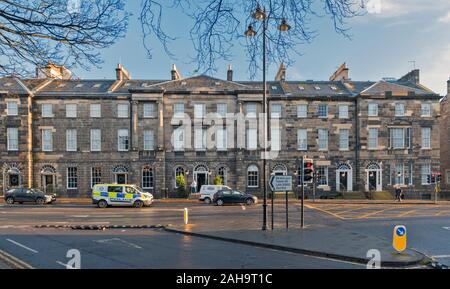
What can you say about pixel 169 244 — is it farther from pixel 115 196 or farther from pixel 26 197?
pixel 26 197

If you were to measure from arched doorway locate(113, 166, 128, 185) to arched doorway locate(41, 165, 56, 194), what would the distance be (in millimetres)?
6469

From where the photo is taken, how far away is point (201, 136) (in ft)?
110

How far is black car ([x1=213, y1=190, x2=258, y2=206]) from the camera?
25.9 metres

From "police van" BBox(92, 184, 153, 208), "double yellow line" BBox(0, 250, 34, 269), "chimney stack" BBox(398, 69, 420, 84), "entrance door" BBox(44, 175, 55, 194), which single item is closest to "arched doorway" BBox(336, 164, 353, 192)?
"chimney stack" BBox(398, 69, 420, 84)

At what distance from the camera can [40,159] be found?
3300 centimetres

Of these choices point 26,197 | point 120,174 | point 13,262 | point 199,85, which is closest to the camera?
point 13,262

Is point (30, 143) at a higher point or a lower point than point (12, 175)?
higher

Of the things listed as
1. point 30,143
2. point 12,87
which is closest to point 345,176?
point 30,143

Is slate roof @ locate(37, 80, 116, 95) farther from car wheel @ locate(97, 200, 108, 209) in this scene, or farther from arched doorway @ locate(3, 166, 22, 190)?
car wheel @ locate(97, 200, 108, 209)

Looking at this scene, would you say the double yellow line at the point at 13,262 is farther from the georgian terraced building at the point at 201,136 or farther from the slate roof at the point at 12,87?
the slate roof at the point at 12,87

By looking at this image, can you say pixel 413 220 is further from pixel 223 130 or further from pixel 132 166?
pixel 132 166

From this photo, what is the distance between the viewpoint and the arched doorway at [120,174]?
33344 millimetres

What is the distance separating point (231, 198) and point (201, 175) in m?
8.59

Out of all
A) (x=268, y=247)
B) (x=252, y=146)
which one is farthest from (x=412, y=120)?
(x=268, y=247)
